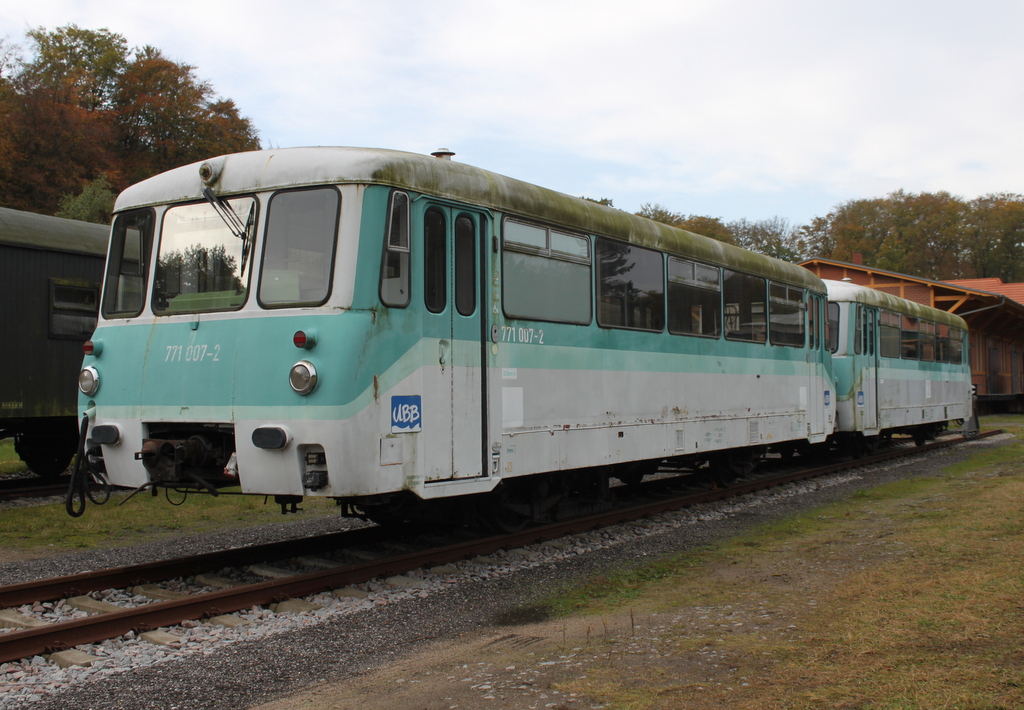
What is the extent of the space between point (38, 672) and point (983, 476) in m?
13.5

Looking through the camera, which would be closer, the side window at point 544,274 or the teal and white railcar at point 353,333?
the teal and white railcar at point 353,333

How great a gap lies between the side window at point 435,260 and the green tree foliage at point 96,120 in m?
27.5

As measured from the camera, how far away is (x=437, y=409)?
6.84m

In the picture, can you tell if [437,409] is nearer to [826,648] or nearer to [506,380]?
[506,380]

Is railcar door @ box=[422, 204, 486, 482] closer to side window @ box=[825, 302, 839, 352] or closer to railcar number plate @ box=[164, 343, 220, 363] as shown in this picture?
railcar number plate @ box=[164, 343, 220, 363]

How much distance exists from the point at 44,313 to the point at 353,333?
781 cm

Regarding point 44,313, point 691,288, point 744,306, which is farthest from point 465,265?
point 44,313

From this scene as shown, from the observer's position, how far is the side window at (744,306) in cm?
1124

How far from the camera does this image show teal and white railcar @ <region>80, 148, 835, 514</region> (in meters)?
6.29

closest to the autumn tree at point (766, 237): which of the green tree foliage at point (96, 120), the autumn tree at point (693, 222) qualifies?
the autumn tree at point (693, 222)

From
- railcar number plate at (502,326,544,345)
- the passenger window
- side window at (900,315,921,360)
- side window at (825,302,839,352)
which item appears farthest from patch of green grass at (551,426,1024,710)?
the passenger window

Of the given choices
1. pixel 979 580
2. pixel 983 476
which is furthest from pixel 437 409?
pixel 983 476

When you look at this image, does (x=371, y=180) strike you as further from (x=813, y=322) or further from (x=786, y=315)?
(x=813, y=322)

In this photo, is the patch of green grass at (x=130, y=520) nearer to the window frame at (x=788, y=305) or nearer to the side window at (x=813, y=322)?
the window frame at (x=788, y=305)
